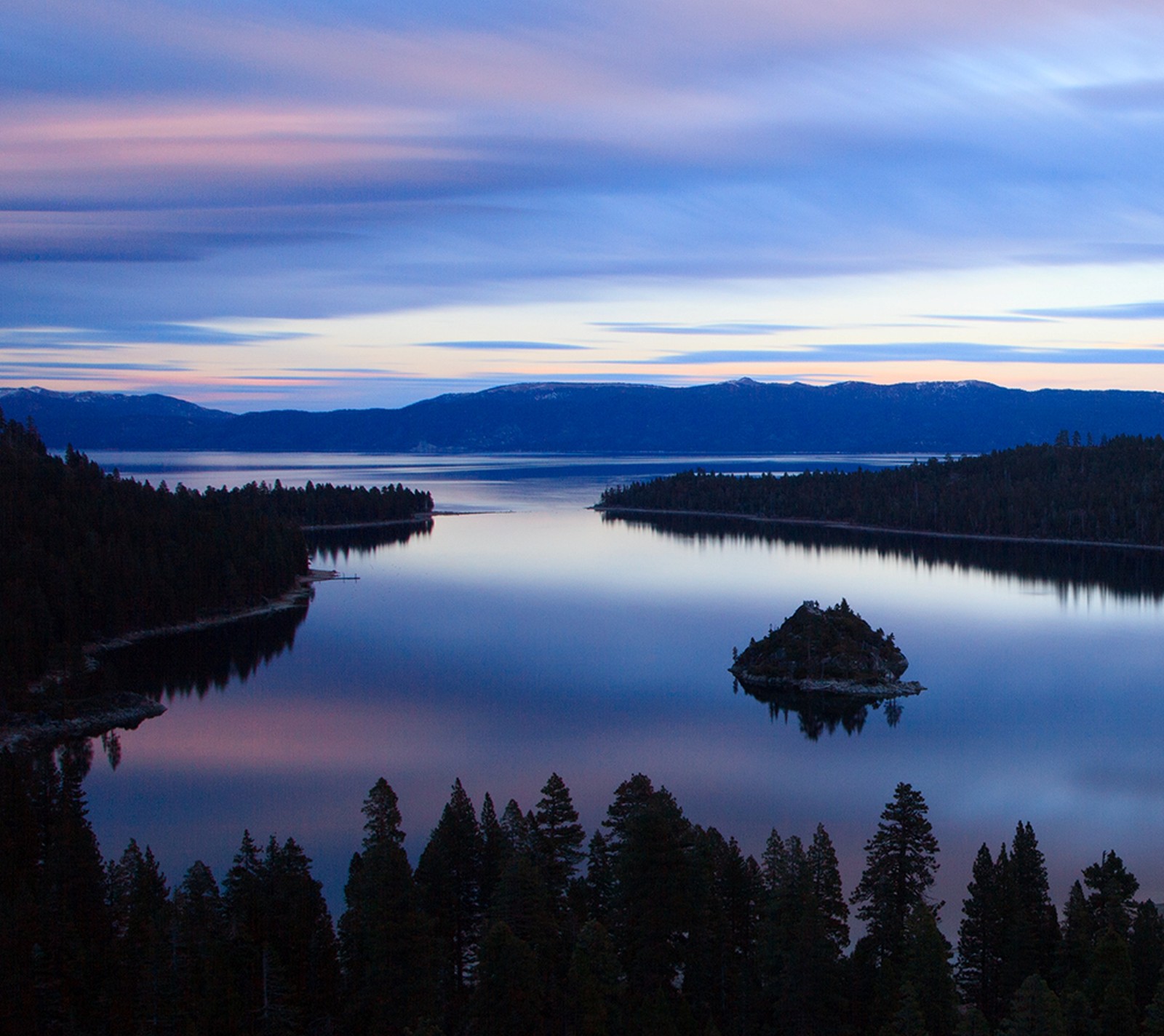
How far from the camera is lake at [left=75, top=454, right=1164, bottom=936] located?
35375 mm

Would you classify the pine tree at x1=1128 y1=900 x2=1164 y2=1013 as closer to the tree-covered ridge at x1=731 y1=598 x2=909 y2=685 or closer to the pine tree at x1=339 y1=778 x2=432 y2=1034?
the pine tree at x1=339 y1=778 x2=432 y2=1034

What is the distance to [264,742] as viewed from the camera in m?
44.8

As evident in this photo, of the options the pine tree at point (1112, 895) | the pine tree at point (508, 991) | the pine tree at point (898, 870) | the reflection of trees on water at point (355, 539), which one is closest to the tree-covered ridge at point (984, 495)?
the reflection of trees on water at point (355, 539)

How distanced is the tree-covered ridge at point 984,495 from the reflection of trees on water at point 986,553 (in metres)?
5.58

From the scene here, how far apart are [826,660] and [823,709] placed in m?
4.81

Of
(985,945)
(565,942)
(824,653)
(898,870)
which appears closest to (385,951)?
(565,942)

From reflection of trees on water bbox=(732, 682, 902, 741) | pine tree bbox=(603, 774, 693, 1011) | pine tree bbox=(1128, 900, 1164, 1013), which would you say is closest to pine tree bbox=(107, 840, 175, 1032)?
pine tree bbox=(603, 774, 693, 1011)

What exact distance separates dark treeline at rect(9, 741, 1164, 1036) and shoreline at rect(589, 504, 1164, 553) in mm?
108885

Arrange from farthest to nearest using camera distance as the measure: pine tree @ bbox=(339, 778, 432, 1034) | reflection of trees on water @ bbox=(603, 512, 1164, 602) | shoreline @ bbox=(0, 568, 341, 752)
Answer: reflection of trees on water @ bbox=(603, 512, 1164, 602), shoreline @ bbox=(0, 568, 341, 752), pine tree @ bbox=(339, 778, 432, 1034)

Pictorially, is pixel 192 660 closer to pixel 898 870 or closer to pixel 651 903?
pixel 651 903

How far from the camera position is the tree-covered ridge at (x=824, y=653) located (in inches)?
2174

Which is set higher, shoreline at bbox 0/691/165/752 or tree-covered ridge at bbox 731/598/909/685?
tree-covered ridge at bbox 731/598/909/685

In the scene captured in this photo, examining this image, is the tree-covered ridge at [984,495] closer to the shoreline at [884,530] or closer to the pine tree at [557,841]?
the shoreline at [884,530]

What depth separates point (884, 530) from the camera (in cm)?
14712
